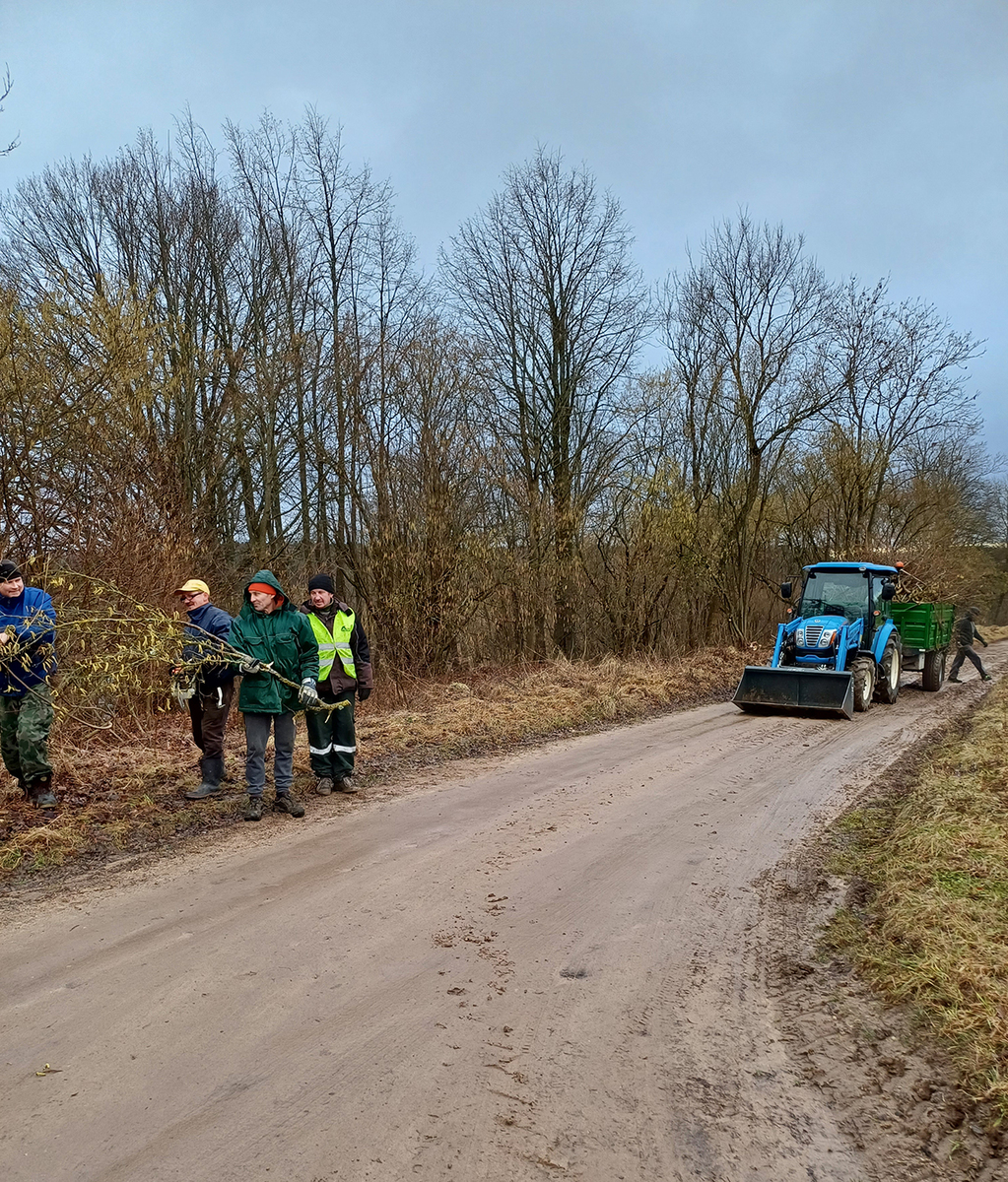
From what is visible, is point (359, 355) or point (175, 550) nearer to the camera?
point (175, 550)

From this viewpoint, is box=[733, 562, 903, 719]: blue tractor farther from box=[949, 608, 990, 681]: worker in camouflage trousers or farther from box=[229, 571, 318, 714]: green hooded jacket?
box=[229, 571, 318, 714]: green hooded jacket

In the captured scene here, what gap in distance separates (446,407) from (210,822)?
11.7m

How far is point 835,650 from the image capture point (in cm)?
1350

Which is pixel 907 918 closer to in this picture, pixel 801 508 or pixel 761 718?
pixel 761 718

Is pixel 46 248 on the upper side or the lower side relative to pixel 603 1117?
upper

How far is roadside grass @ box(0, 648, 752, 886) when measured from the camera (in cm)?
601

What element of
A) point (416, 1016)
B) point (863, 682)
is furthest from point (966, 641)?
point (416, 1016)

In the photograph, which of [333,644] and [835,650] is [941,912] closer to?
[333,644]

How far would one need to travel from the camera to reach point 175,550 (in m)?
11.4

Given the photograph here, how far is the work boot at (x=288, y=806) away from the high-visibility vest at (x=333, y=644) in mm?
1093

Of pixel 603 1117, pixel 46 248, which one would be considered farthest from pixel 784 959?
pixel 46 248

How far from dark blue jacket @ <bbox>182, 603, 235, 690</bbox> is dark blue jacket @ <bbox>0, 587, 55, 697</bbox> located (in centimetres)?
102

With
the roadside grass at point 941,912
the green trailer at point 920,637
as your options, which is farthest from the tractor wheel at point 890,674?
the roadside grass at point 941,912

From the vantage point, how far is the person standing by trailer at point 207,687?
22.8ft
